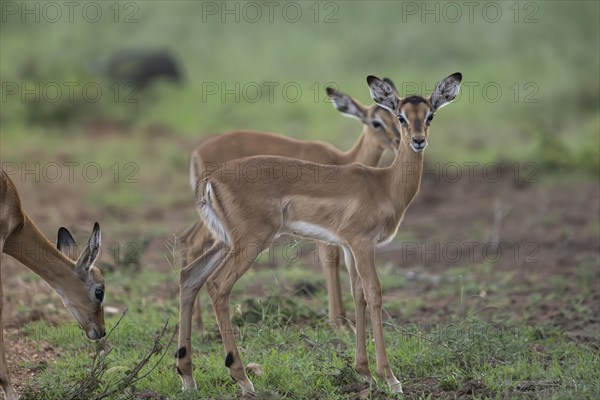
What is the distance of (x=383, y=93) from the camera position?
6848mm

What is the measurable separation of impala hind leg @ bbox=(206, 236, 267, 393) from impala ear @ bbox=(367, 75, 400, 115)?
4.72ft

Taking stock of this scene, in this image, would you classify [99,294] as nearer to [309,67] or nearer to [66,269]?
[66,269]

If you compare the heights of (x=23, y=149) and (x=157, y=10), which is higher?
(x=157, y=10)

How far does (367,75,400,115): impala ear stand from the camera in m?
6.79

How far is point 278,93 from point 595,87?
6023 millimetres

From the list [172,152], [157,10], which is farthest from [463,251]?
[157,10]

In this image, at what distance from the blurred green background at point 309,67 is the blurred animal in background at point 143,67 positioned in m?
0.25

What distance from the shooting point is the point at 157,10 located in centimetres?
2406

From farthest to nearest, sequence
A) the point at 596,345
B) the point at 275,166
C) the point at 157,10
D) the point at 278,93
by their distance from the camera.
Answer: the point at 157,10, the point at 278,93, the point at 596,345, the point at 275,166

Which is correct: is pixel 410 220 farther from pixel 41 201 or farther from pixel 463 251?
pixel 41 201

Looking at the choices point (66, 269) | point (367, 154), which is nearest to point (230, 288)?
point (66, 269)

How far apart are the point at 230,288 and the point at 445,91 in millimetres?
2102
